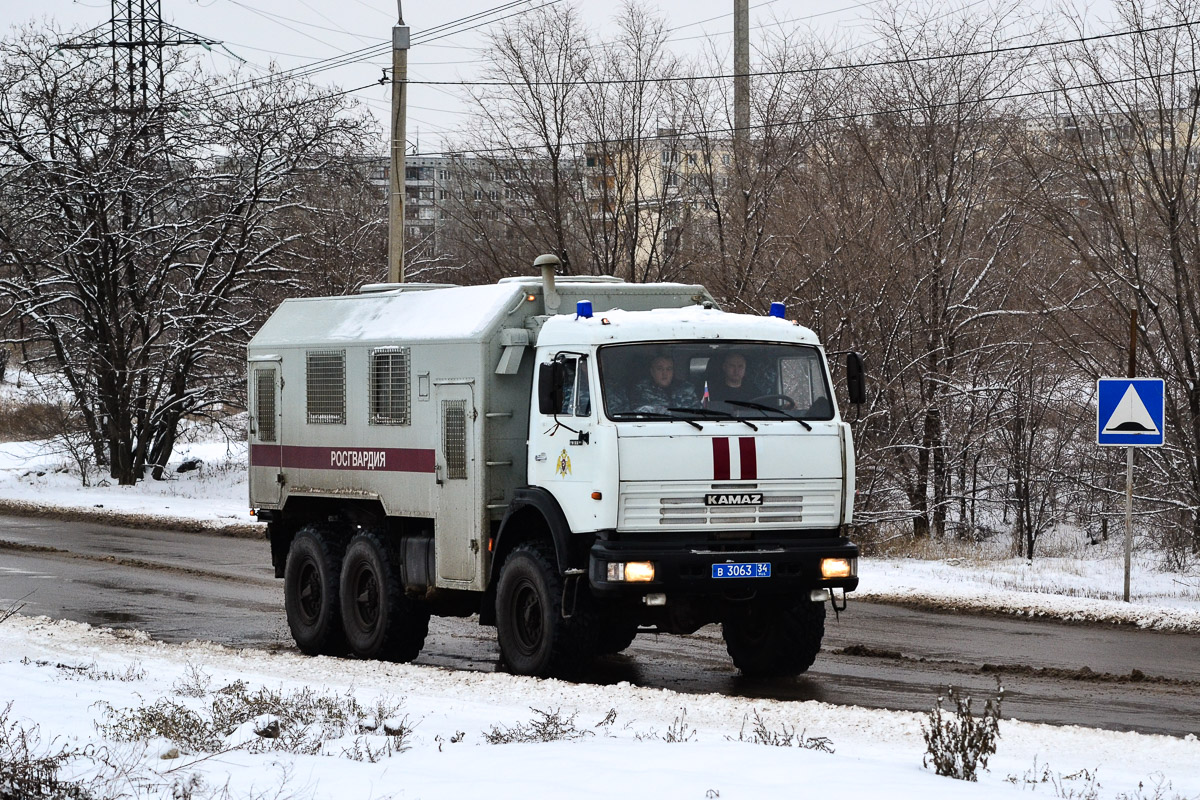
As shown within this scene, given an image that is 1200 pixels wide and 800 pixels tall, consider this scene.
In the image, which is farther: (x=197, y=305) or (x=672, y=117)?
(x=197, y=305)

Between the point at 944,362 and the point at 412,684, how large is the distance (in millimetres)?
15548

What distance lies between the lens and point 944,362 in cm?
2530

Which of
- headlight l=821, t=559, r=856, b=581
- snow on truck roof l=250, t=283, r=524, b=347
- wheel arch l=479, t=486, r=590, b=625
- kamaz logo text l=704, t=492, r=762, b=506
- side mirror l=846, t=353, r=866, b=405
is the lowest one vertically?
headlight l=821, t=559, r=856, b=581

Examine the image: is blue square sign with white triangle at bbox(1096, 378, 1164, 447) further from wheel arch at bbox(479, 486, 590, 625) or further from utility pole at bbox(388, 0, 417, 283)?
utility pole at bbox(388, 0, 417, 283)

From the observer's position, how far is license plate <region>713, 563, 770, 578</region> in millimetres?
11148

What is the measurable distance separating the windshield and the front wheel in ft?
4.30

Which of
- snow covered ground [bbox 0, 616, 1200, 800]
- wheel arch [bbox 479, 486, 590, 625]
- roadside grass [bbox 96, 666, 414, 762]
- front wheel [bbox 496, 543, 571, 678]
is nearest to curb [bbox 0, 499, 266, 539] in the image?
wheel arch [bbox 479, 486, 590, 625]

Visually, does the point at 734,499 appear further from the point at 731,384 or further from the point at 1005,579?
the point at 1005,579

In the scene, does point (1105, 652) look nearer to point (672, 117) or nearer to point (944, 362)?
point (944, 362)

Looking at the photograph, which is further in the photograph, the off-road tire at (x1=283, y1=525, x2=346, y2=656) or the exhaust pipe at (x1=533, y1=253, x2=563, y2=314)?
the off-road tire at (x1=283, y1=525, x2=346, y2=656)

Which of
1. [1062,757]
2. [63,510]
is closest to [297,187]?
[63,510]

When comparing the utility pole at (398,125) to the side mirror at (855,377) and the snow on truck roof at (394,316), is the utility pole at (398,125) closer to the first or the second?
the snow on truck roof at (394,316)

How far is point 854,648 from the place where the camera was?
529 inches

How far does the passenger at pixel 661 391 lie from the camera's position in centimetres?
1139
